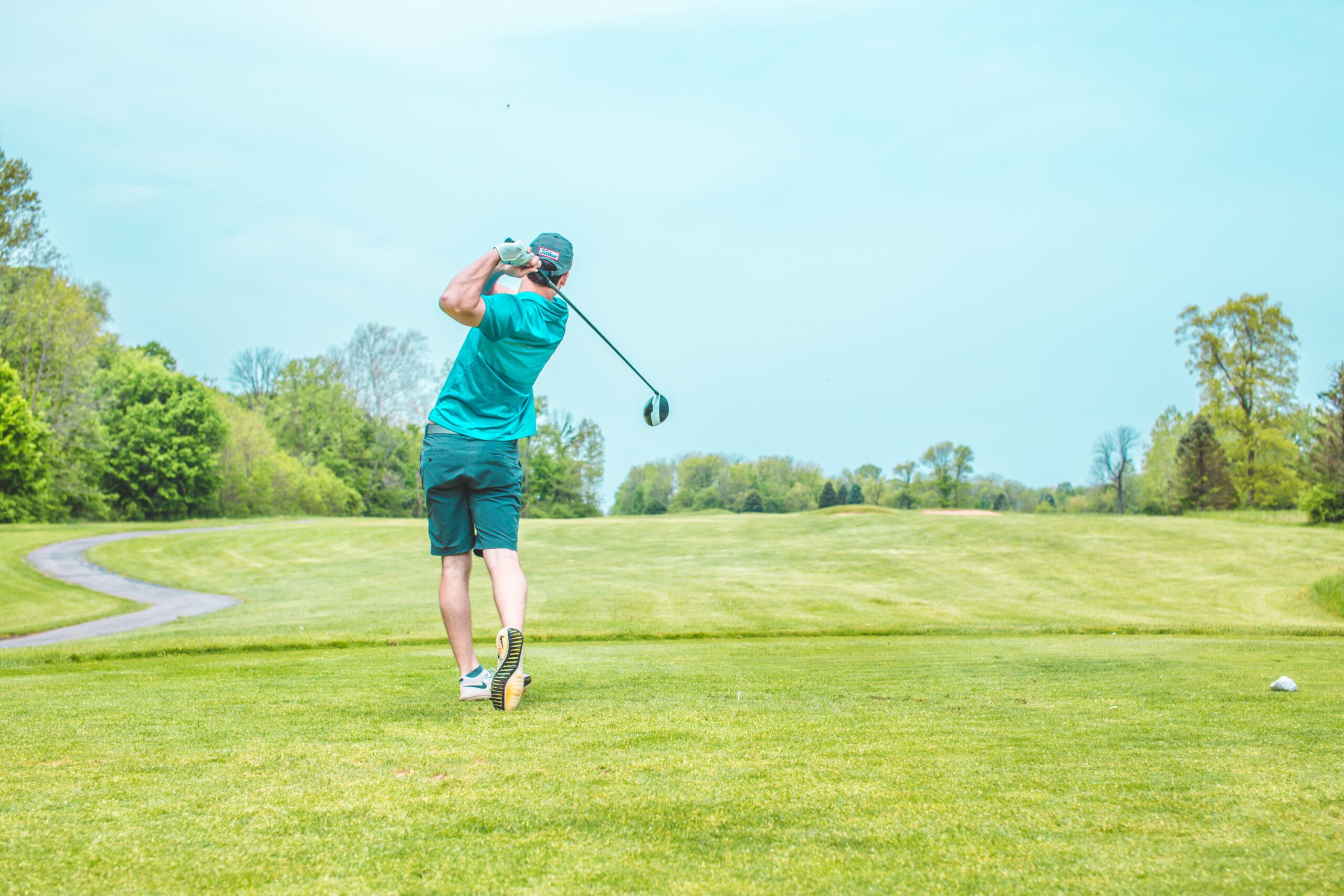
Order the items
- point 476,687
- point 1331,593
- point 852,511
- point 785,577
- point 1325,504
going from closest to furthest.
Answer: point 476,687
point 1331,593
point 785,577
point 1325,504
point 852,511

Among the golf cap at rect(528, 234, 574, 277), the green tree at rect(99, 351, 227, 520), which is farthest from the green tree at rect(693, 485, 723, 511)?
the golf cap at rect(528, 234, 574, 277)

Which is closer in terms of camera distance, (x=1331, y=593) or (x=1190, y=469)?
(x=1331, y=593)

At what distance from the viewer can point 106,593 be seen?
56.9 feet

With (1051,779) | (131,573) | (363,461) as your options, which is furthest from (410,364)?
(1051,779)

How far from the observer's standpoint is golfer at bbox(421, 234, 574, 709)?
4.12m

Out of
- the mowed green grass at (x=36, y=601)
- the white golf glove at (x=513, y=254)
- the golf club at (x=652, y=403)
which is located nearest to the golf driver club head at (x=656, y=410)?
the golf club at (x=652, y=403)

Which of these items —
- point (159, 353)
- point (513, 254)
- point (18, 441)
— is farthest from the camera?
point (159, 353)

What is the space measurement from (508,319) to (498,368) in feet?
0.87

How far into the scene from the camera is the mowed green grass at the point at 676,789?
5.69ft

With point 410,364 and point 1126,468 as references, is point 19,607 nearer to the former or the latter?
point 410,364

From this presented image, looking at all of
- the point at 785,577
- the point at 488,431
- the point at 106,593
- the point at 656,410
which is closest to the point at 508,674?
the point at 488,431

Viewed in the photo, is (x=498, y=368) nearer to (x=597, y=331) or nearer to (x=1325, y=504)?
(x=597, y=331)

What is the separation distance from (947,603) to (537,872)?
46.7ft

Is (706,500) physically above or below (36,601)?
above
